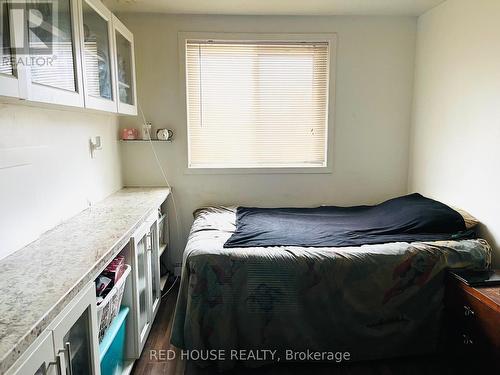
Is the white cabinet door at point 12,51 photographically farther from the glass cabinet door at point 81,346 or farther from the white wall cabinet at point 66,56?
the glass cabinet door at point 81,346

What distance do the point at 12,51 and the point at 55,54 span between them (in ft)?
1.19

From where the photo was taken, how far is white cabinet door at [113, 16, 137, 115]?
2.28 m

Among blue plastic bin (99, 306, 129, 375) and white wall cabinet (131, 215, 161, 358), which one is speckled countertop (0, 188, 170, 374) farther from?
blue plastic bin (99, 306, 129, 375)

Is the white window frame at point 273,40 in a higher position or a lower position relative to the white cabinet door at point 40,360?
higher

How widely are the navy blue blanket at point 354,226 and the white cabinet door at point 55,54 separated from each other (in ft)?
3.95

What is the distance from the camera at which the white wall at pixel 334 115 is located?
298 cm

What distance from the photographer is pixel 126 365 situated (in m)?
1.95

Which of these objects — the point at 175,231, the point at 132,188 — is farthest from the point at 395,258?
the point at 132,188

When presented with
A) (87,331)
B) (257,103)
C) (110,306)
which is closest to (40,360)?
(87,331)

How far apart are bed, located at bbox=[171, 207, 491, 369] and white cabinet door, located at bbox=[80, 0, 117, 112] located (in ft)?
3.28

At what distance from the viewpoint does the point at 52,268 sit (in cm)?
125

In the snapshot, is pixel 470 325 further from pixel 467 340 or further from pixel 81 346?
pixel 81 346

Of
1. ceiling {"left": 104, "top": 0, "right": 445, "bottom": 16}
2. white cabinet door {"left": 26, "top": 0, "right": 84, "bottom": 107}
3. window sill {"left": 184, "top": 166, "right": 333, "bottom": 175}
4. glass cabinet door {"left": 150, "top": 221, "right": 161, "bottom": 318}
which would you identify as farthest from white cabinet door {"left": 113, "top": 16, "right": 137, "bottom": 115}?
glass cabinet door {"left": 150, "top": 221, "right": 161, "bottom": 318}

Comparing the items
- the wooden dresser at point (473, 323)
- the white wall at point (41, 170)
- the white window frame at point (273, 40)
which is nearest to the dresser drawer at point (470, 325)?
the wooden dresser at point (473, 323)
